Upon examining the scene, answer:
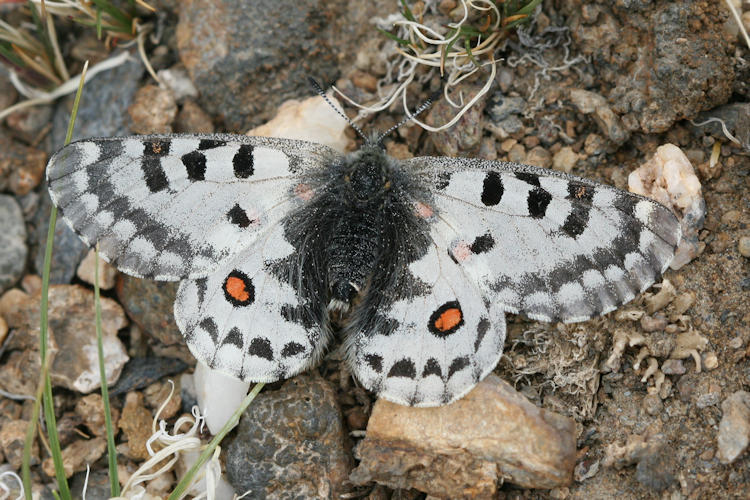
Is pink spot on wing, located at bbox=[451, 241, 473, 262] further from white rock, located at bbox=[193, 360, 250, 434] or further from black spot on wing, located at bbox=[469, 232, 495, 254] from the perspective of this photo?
white rock, located at bbox=[193, 360, 250, 434]

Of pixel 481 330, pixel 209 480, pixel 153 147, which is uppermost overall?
pixel 153 147

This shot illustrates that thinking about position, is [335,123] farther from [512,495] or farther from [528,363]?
[512,495]

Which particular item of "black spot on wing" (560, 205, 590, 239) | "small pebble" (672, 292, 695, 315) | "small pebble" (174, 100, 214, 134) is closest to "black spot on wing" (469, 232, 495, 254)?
"black spot on wing" (560, 205, 590, 239)

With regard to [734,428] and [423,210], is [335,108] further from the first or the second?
[734,428]

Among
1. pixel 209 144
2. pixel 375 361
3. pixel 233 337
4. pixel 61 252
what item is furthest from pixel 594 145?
pixel 61 252

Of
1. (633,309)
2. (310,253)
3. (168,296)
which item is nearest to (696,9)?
(633,309)

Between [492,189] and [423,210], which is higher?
[492,189]

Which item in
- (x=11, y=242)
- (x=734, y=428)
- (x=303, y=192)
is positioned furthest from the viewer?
(x=11, y=242)
